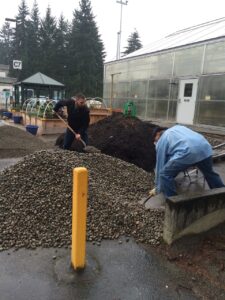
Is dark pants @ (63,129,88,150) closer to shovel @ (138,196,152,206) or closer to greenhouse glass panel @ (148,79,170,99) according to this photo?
shovel @ (138,196,152,206)

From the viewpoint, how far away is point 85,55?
37281mm

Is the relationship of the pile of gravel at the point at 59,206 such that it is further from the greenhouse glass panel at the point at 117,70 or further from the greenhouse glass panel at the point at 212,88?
the greenhouse glass panel at the point at 117,70

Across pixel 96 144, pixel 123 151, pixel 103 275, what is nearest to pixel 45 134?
pixel 96 144

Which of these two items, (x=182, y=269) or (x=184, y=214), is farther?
(x=184, y=214)

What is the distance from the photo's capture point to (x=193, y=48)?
36.7ft

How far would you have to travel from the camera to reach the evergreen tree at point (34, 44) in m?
38.9

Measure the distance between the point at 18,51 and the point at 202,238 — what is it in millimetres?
47972

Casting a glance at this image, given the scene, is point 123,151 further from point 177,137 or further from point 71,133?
point 177,137

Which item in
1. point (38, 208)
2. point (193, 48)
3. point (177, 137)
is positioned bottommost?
point (38, 208)

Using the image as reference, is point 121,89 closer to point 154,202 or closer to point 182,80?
point 182,80

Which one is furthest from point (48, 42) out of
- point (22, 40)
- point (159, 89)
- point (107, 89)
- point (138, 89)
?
point (159, 89)

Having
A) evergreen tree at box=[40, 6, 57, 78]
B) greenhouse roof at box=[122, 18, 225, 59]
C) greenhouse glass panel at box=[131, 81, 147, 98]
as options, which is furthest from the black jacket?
evergreen tree at box=[40, 6, 57, 78]

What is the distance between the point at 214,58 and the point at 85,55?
2983 cm

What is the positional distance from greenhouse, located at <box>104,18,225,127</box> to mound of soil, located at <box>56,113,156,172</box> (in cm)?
373
